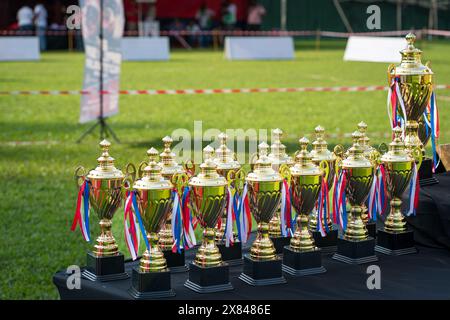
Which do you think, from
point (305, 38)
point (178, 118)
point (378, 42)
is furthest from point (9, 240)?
point (305, 38)

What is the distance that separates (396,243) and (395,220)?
0.08 metres

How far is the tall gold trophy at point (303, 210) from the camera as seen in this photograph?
2844mm

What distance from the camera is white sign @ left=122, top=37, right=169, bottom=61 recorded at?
27922mm

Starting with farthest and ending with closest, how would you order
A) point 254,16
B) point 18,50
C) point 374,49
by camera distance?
point 254,16 → point 18,50 → point 374,49

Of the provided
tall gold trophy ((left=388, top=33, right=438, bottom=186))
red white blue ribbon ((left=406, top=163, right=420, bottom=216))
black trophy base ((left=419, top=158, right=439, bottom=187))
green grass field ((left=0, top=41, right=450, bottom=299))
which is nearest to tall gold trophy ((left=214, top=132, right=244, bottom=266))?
red white blue ribbon ((left=406, top=163, right=420, bottom=216))

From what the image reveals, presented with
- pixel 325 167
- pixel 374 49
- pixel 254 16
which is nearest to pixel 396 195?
pixel 325 167

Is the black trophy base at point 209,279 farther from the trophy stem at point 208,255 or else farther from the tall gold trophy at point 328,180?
the tall gold trophy at point 328,180

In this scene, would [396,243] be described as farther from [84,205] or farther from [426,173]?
[84,205]

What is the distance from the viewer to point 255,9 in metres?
35.3

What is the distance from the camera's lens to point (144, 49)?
2834cm

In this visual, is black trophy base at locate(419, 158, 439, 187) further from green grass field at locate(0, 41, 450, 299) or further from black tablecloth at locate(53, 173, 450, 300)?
green grass field at locate(0, 41, 450, 299)

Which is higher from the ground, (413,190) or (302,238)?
(413,190)

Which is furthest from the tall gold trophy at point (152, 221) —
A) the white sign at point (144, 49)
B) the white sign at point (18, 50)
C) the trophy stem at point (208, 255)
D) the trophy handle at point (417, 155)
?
the white sign at point (144, 49)
